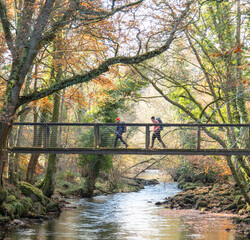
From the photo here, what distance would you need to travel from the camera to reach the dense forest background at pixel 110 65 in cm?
1102

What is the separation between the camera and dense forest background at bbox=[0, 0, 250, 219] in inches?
434

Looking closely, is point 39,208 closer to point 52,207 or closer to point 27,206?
point 27,206

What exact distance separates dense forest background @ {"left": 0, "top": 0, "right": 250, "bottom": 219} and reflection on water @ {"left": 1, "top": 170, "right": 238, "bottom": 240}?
7.12 feet

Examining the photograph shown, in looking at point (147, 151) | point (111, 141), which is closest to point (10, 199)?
point (147, 151)

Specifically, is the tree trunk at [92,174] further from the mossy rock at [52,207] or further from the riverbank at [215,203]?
the mossy rock at [52,207]

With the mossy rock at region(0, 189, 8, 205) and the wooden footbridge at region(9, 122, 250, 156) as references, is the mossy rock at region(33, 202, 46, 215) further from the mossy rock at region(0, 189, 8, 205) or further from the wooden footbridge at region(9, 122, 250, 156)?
the wooden footbridge at region(9, 122, 250, 156)

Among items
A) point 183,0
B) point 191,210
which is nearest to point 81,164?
point 191,210

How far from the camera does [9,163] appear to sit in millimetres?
15500

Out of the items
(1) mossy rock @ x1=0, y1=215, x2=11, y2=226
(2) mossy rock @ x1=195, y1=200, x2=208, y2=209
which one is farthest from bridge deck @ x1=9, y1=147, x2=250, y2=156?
(2) mossy rock @ x1=195, y1=200, x2=208, y2=209

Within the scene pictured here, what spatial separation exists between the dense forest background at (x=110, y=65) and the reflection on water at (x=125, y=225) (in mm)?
2169

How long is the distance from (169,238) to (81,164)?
A: 12.4 metres

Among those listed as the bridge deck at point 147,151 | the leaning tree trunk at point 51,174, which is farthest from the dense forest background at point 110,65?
the bridge deck at point 147,151

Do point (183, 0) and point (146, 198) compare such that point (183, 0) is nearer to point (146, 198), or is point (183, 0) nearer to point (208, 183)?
point (146, 198)

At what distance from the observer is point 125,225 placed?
46.4ft
